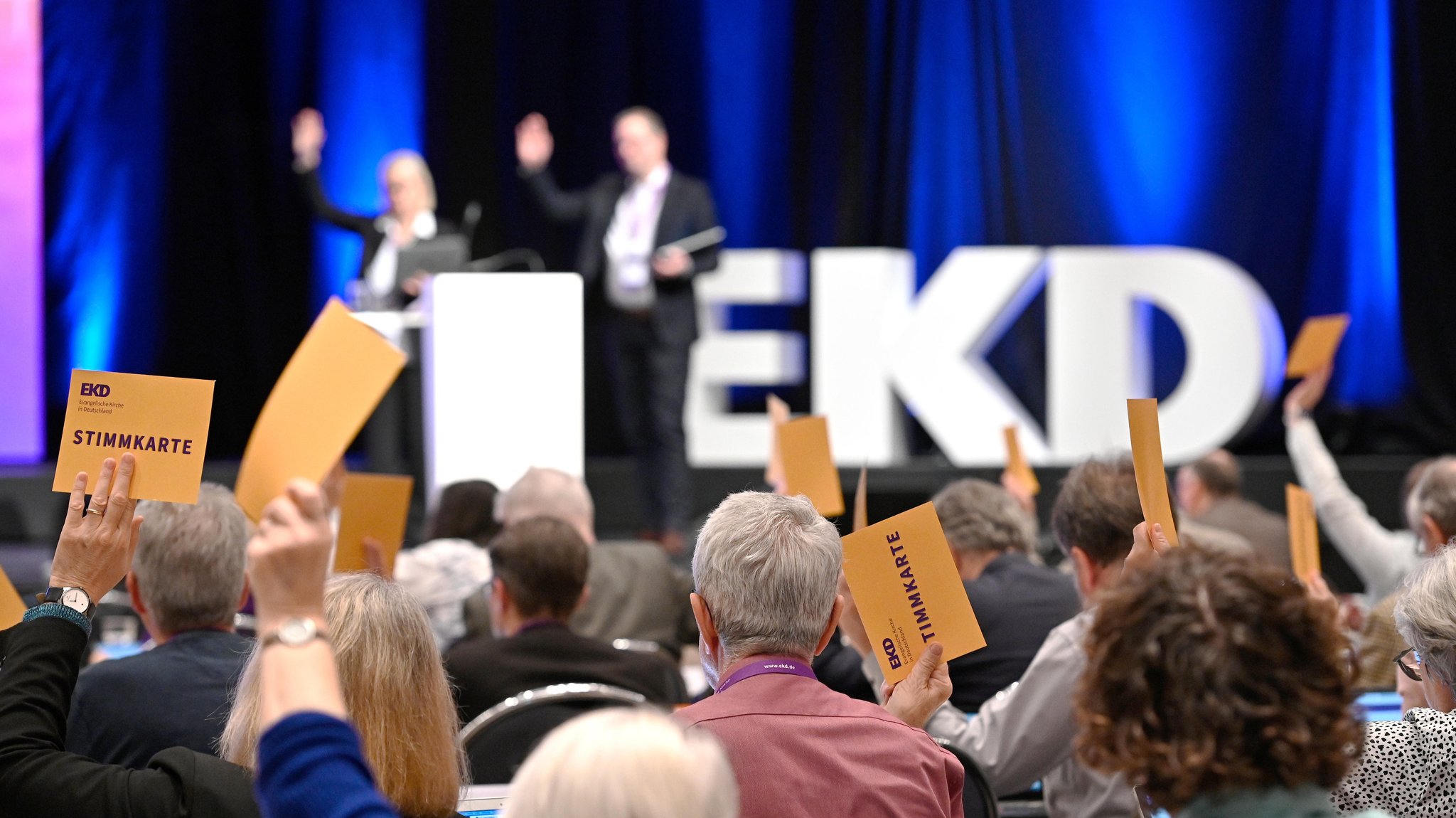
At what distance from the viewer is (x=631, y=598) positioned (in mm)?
3768

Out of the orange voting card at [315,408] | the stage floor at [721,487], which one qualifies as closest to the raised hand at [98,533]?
the orange voting card at [315,408]

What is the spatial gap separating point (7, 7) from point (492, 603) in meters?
5.81

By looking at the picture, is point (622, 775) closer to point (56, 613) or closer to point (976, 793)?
point (56, 613)

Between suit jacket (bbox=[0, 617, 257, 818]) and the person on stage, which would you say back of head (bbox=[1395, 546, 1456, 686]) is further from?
the person on stage

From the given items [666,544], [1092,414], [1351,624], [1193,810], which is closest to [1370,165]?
[1092,414]

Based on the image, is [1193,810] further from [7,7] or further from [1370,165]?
[7,7]

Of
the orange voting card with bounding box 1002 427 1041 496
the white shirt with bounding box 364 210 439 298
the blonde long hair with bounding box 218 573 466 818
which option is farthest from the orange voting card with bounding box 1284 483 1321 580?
the white shirt with bounding box 364 210 439 298

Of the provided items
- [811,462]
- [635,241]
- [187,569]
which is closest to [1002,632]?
[811,462]

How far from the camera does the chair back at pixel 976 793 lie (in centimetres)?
218

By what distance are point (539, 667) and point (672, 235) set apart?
3.71m

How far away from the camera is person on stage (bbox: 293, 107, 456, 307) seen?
638cm

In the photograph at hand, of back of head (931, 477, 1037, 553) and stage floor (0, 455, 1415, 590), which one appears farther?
stage floor (0, 455, 1415, 590)

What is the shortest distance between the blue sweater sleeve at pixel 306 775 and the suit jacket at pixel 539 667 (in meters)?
1.78

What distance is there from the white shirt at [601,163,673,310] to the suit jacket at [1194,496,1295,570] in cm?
Result: 259
